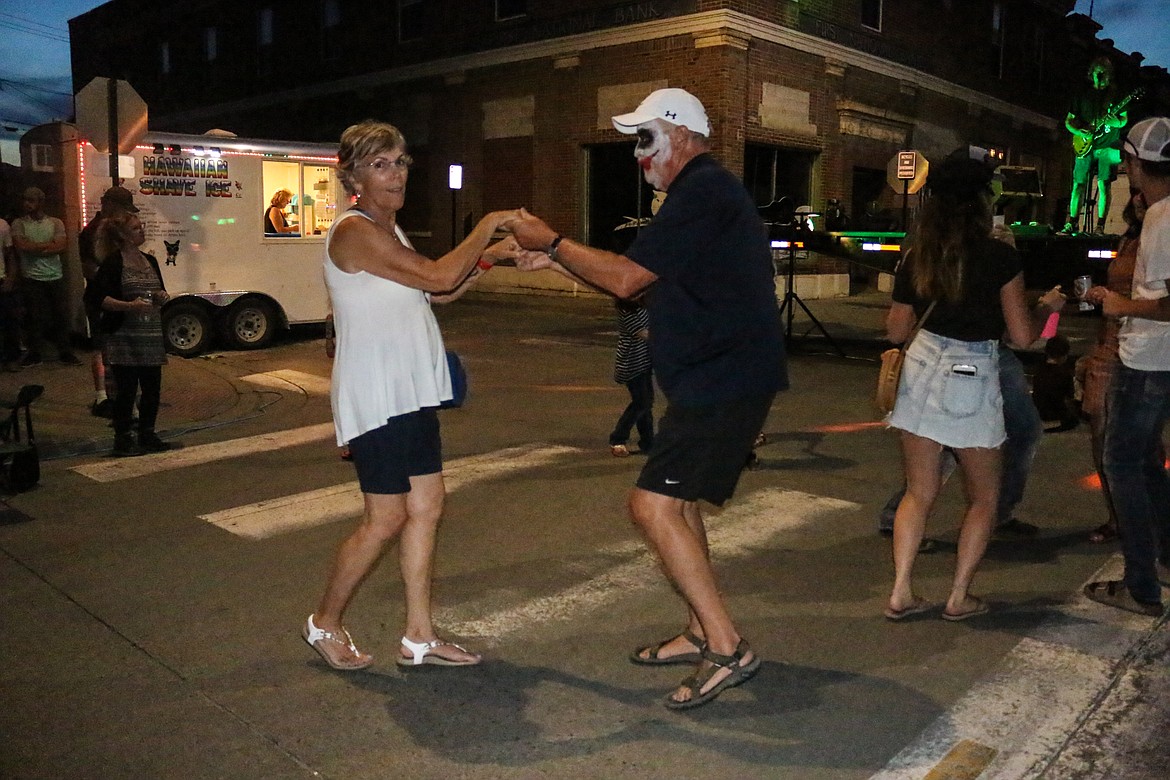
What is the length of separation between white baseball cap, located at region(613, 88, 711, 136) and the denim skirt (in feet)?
4.79

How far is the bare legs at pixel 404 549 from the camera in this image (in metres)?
3.88

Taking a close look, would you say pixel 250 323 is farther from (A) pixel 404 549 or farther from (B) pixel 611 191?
(A) pixel 404 549

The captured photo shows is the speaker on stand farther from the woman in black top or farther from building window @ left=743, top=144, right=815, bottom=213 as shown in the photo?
building window @ left=743, top=144, right=815, bottom=213

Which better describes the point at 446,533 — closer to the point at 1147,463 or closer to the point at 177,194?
the point at 1147,463

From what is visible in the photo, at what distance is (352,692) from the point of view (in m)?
3.87

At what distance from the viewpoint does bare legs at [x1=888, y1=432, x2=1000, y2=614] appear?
14.4ft

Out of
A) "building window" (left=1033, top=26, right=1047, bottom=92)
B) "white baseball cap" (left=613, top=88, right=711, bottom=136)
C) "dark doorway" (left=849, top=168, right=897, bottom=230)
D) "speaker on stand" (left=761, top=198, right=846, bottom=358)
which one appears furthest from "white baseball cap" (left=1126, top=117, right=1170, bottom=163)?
"building window" (left=1033, top=26, right=1047, bottom=92)

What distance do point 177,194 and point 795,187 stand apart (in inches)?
580

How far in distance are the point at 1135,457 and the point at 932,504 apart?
0.97 metres

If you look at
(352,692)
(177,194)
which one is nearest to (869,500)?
(352,692)

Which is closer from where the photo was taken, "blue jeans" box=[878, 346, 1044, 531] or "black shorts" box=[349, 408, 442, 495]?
"black shorts" box=[349, 408, 442, 495]

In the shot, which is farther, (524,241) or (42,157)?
(42,157)

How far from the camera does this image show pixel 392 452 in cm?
380

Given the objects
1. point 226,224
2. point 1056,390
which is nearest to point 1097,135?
point 1056,390
